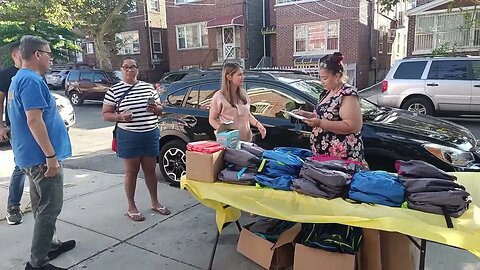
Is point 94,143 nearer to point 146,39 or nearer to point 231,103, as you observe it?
point 231,103

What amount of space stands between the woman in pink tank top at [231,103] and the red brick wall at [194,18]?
17.5 metres

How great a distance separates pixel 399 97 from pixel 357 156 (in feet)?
24.6

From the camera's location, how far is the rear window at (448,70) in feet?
30.1

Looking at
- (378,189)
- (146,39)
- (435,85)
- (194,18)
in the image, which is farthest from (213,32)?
(378,189)

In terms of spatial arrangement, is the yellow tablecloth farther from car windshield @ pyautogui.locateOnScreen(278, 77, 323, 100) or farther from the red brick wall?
the red brick wall

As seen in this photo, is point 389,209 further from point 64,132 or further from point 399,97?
point 399,97

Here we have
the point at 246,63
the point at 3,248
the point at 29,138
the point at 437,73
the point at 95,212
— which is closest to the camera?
the point at 29,138

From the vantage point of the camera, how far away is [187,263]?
3.14 meters

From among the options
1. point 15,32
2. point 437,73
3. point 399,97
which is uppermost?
point 15,32

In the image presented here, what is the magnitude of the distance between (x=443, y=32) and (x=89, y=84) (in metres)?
16.1

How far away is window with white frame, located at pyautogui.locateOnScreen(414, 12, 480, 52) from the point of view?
53.8 feet

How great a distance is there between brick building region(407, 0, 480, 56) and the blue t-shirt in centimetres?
1656

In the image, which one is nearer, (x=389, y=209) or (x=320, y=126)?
(x=389, y=209)

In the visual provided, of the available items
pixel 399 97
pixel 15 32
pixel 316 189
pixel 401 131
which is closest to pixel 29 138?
pixel 316 189
